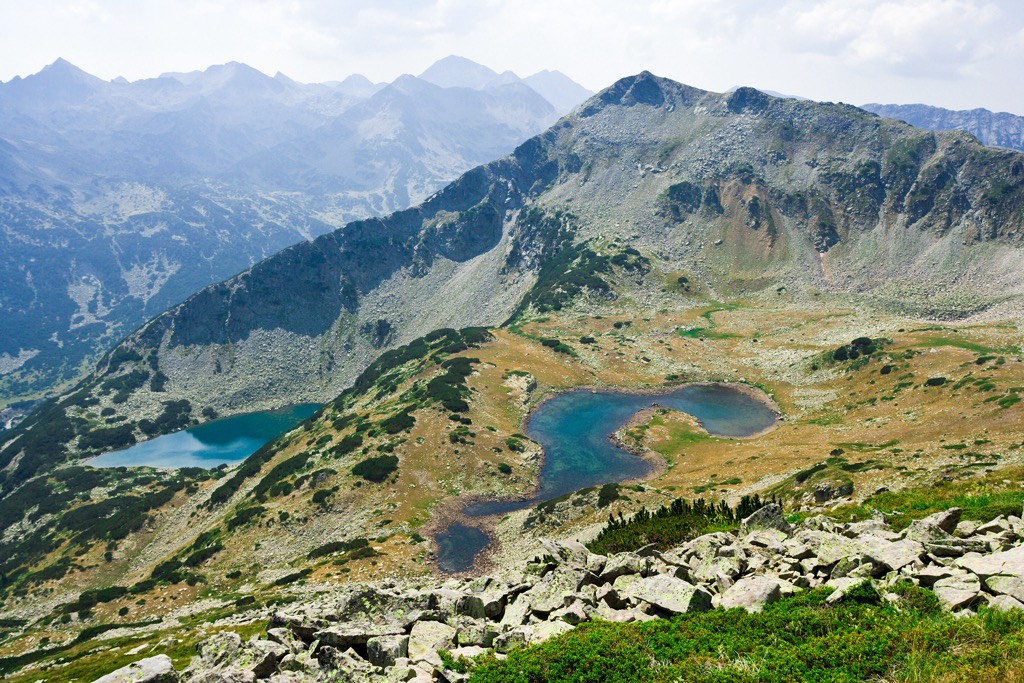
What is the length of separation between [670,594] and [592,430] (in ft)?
231

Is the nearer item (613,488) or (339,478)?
(613,488)

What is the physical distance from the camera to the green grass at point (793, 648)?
1200 centimetres

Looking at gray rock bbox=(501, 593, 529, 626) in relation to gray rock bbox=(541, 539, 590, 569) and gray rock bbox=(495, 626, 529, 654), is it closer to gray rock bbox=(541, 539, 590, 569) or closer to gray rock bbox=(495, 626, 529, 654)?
gray rock bbox=(495, 626, 529, 654)

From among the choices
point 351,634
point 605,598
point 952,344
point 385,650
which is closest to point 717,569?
point 605,598

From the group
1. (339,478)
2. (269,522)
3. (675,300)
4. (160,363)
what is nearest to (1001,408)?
(339,478)

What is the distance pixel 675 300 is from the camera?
154000 mm

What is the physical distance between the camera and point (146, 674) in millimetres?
16000

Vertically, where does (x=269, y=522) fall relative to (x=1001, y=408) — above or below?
below

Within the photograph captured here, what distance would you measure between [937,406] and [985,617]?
227ft

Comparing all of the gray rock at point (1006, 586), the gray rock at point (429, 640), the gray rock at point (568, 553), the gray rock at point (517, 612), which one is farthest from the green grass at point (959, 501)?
the gray rock at point (429, 640)

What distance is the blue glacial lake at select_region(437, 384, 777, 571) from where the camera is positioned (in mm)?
66750

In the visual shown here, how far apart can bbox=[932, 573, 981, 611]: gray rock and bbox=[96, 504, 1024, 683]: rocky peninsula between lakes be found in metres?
0.03

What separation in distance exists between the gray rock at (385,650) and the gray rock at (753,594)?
1110 cm

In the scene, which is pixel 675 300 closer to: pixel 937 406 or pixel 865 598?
pixel 937 406
